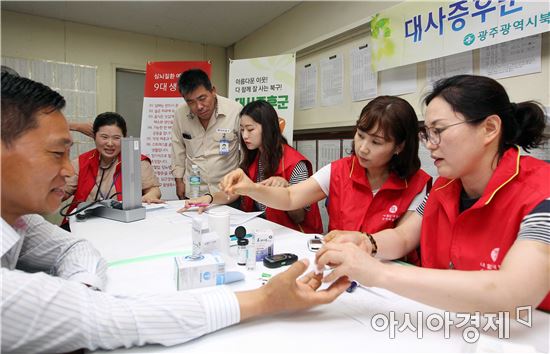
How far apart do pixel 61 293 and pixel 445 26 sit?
2240 millimetres

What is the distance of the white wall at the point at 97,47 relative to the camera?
3.49 metres

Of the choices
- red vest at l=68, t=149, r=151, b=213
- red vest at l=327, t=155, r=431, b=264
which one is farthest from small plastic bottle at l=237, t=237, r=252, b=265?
red vest at l=68, t=149, r=151, b=213

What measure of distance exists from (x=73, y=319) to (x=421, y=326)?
0.69 m

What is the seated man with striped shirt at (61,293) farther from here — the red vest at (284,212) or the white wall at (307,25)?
the white wall at (307,25)

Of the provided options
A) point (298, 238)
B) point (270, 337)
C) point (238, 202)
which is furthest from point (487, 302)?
point (238, 202)

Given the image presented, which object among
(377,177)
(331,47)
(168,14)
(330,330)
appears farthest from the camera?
(168,14)

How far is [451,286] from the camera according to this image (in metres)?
0.69

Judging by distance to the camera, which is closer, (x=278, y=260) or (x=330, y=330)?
(x=330, y=330)

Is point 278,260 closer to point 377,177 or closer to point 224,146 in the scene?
point 377,177

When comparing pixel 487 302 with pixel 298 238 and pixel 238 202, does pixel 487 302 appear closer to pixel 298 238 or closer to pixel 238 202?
pixel 298 238

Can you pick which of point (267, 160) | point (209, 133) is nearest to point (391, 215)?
point (267, 160)

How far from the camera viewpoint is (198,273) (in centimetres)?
86

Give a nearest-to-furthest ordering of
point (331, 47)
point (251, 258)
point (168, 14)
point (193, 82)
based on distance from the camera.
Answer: point (251, 258) → point (193, 82) → point (331, 47) → point (168, 14)

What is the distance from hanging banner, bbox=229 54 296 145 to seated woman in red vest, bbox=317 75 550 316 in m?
2.18
